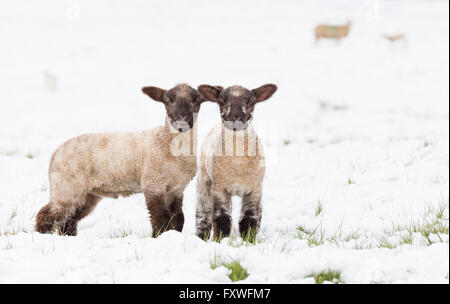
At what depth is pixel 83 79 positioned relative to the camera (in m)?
17.2

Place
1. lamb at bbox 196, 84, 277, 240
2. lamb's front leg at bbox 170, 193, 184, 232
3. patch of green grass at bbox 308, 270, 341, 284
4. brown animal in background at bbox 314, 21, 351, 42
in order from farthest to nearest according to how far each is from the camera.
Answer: brown animal in background at bbox 314, 21, 351, 42 → lamb's front leg at bbox 170, 193, 184, 232 → lamb at bbox 196, 84, 277, 240 → patch of green grass at bbox 308, 270, 341, 284

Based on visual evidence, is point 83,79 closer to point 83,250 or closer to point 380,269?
point 83,250

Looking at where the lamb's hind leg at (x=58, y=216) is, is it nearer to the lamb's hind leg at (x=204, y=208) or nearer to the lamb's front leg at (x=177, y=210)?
the lamb's front leg at (x=177, y=210)

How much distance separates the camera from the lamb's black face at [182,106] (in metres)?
4.79

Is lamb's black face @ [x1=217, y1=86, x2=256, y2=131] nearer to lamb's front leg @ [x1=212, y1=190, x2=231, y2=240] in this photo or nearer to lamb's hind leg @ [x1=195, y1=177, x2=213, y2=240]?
lamb's front leg @ [x1=212, y1=190, x2=231, y2=240]

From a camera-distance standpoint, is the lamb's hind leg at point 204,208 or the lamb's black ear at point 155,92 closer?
the lamb's black ear at point 155,92

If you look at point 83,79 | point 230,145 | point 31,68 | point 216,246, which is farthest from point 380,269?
point 31,68

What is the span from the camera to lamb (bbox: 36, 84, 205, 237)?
502 cm

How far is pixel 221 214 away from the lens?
489 centimetres

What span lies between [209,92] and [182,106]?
30 centimetres

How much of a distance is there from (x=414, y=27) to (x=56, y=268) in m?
25.3

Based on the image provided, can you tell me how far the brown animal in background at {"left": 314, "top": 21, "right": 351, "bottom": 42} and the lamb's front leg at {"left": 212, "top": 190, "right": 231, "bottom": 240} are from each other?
17904 mm

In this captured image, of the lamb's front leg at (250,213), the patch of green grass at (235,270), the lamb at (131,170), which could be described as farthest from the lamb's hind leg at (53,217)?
the patch of green grass at (235,270)

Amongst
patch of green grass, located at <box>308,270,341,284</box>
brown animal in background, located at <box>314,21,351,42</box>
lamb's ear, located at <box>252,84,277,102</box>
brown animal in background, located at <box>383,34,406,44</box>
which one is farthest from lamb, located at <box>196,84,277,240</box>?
brown animal in background, located at <box>383,34,406,44</box>
